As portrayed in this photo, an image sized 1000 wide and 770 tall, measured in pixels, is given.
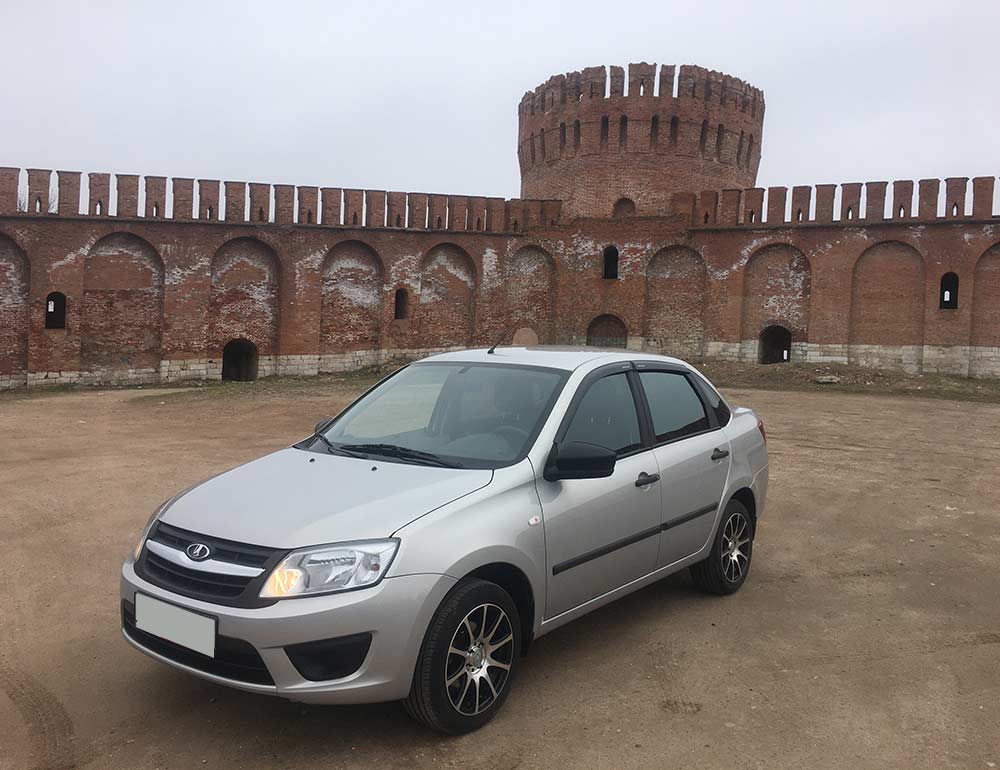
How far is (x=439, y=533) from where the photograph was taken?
3.12 meters

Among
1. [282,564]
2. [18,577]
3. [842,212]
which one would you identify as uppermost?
[842,212]

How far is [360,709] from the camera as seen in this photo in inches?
134

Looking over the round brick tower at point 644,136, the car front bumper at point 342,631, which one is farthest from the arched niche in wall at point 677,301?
the car front bumper at point 342,631

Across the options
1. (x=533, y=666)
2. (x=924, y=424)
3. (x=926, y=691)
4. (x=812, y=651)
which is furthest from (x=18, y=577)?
(x=924, y=424)

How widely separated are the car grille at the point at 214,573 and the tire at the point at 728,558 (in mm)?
2880

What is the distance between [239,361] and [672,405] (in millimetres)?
22857

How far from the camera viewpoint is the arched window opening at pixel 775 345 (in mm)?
26812

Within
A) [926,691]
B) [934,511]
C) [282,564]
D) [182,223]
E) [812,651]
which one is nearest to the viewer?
[282,564]

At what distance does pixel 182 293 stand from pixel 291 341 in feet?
11.5

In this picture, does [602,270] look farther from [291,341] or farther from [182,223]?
[182,223]

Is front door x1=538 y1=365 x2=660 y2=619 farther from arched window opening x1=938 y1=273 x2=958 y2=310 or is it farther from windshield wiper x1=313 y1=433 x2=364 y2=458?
arched window opening x1=938 y1=273 x2=958 y2=310

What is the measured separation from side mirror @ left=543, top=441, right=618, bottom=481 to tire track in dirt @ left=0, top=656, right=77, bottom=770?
2.25m

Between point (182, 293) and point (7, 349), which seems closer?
point (7, 349)

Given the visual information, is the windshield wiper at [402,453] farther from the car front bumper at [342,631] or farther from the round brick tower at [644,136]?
the round brick tower at [644,136]
